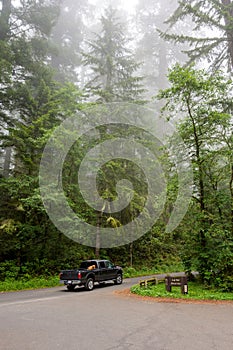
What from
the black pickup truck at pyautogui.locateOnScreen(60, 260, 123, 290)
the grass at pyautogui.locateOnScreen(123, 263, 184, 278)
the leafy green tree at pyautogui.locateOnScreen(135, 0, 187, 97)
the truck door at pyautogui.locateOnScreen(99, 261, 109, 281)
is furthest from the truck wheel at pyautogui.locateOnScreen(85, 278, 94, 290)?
the leafy green tree at pyautogui.locateOnScreen(135, 0, 187, 97)

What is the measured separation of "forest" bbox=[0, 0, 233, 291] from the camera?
13.3 metres

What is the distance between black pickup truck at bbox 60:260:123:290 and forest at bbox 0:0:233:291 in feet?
8.14

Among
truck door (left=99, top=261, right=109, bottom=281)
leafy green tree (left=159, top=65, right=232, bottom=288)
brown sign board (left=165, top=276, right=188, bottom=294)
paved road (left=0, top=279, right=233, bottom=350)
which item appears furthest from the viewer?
truck door (left=99, top=261, right=109, bottom=281)

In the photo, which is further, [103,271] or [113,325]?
[103,271]

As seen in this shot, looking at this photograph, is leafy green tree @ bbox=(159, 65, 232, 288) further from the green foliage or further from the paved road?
the green foliage

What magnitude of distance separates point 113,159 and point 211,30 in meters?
10.0

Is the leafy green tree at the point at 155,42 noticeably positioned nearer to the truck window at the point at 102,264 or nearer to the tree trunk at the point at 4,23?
the tree trunk at the point at 4,23

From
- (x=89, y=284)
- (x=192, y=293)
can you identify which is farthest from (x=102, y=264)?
(x=192, y=293)

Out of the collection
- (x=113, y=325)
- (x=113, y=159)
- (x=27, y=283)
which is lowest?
(x=113, y=325)

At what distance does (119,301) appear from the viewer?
1100 centimetres

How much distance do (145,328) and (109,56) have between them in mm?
19799

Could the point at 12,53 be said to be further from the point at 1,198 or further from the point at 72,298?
the point at 72,298

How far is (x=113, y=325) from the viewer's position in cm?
727

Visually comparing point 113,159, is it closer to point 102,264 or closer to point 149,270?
point 102,264
